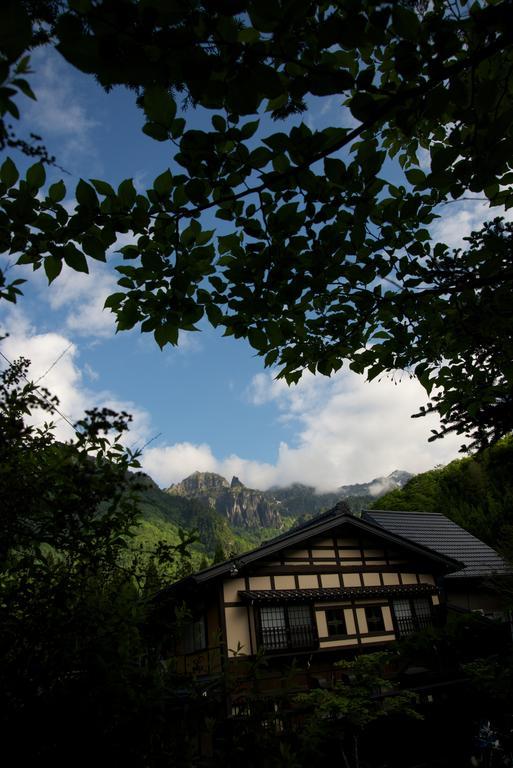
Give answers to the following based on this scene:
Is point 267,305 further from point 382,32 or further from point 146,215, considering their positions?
point 382,32

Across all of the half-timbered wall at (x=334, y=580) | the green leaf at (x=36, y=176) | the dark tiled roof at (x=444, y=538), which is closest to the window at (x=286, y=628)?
the half-timbered wall at (x=334, y=580)

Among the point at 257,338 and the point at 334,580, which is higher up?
the point at 257,338

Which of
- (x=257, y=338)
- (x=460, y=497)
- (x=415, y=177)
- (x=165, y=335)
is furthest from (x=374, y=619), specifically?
(x=460, y=497)

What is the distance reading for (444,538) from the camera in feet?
67.7

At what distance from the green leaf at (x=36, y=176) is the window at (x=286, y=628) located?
46.2 ft

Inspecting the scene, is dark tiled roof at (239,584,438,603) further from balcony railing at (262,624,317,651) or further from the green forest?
the green forest

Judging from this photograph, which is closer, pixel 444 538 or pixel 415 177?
pixel 415 177

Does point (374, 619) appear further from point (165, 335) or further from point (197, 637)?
point (165, 335)

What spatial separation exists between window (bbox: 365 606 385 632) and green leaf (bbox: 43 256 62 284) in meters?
16.3

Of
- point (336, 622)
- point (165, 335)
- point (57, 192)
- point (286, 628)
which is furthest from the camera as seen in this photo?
point (336, 622)

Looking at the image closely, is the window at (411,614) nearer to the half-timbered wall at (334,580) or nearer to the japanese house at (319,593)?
the japanese house at (319,593)

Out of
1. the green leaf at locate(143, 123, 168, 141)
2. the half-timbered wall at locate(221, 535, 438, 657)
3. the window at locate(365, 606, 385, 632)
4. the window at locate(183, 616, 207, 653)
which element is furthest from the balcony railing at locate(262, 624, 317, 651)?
the green leaf at locate(143, 123, 168, 141)

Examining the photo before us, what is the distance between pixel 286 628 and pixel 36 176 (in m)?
14.8

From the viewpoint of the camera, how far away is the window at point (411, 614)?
605 inches
